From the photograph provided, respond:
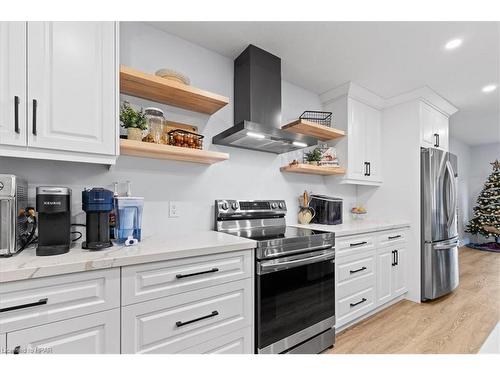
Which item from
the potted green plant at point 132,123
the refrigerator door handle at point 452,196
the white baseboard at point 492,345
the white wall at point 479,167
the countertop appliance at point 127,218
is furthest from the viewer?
the white wall at point 479,167

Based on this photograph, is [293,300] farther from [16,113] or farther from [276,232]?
[16,113]

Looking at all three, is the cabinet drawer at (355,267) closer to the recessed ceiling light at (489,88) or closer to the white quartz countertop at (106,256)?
the white quartz countertop at (106,256)

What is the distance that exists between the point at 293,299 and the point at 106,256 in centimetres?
119

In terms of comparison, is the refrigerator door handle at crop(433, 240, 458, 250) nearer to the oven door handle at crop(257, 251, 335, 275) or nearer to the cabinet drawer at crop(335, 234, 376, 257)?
the cabinet drawer at crop(335, 234, 376, 257)

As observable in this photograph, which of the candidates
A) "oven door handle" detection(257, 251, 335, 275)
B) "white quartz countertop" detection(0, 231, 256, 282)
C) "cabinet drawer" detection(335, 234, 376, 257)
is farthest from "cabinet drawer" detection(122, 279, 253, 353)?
"cabinet drawer" detection(335, 234, 376, 257)

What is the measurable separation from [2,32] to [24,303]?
1.16 m

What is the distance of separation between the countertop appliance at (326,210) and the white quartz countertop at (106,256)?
1.31 m

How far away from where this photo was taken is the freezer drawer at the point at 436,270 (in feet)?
8.91

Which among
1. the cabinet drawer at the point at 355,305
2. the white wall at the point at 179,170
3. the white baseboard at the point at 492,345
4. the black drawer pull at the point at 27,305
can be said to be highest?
the white wall at the point at 179,170

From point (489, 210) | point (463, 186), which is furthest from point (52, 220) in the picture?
point (463, 186)

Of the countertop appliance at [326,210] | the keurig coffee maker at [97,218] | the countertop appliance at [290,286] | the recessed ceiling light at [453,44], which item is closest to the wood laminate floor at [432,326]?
the countertop appliance at [290,286]

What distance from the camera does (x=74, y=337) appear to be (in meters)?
1.01

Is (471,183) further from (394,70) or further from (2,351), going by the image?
(2,351)

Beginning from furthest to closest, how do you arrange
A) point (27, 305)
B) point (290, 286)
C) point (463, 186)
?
point (463, 186)
point (290, 286)
point (27, 305)
